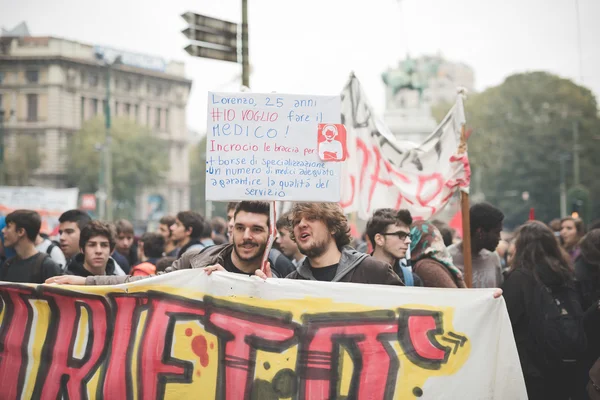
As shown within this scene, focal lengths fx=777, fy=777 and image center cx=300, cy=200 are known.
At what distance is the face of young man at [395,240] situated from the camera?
4.98 m

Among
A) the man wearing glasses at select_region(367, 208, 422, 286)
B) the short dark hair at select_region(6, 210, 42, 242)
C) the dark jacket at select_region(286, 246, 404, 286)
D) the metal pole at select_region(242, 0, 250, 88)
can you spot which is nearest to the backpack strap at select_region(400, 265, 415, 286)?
the man wearing glasses at select_region(367, 208, 422, 286)

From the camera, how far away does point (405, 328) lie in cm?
392

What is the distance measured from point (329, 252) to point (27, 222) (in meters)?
2.80

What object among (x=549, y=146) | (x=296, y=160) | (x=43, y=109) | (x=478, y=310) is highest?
(x=43, y=109)

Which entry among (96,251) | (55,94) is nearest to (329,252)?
(96,251)

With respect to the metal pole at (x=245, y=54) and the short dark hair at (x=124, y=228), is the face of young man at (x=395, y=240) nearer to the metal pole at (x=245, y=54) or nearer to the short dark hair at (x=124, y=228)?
the short dark hair at (x=124, y=228)

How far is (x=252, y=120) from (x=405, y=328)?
1.31 meters

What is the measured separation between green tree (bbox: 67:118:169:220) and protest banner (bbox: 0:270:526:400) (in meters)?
51.1

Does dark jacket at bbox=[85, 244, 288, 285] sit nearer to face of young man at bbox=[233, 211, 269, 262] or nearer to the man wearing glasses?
face of young man at bbox=[233, 211, 269, 262]

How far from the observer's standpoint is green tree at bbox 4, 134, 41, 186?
51594mm

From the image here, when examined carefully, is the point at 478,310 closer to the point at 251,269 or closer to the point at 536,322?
the point at 536,322

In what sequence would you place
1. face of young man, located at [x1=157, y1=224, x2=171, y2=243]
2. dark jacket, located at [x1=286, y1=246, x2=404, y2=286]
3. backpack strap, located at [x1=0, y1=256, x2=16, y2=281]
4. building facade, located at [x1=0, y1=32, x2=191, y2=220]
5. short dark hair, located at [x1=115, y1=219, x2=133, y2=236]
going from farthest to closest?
building facade, located at [x1=0, y1=32, x2=191, y2=220]
short dark hair, located at [x1=115, y1=219, x2=133, y2=236]
face of young man, located at [x1=157, y1=224, x2=171, y2=243]
backpack strap, located at [x1=0, y1=256, x2=16, y2=281]
dark jacket, located at [x1=286, y1=246, x2=404, y2=286]

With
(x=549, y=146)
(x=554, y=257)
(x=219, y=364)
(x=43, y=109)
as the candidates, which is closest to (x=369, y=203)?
(x=554, y=257)

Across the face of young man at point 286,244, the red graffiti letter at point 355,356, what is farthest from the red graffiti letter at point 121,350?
the face of young man at point 286,244
